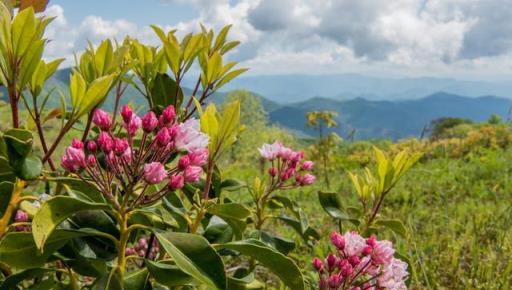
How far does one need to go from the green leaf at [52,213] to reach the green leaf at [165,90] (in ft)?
1.82

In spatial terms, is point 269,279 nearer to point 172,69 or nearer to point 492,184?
point 172,69

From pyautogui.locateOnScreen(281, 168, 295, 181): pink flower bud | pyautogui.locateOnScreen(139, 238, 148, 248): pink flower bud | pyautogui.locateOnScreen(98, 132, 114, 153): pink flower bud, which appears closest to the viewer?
pyautogui.locateOnScreen(98, 132, 114, 153): pink flower bud

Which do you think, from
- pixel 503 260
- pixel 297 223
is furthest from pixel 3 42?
pixel 503 260

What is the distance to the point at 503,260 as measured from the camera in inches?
110

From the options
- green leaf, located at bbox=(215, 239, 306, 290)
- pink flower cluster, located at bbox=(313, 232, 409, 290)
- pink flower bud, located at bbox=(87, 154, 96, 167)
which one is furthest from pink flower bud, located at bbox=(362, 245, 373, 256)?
pink flower bud, located at bbox=(87, 154, 96, 167)

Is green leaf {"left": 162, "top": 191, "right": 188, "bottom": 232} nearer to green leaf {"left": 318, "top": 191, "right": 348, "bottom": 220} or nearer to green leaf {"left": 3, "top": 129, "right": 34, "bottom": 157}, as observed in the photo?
green leaf {"left": 3, "top": 129, "right": 34, "bottom": 157}

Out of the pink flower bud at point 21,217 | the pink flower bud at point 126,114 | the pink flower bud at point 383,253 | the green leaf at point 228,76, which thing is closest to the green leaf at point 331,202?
the pink flower bud at point 383,253

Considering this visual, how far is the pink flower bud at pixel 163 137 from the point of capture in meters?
0.96

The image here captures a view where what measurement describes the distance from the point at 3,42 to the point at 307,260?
7.44ft

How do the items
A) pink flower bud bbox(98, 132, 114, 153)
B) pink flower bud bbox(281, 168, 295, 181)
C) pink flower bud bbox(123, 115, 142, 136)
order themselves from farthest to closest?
1. pink flower bud bbox(281, 168, 295, 181)
2. pink flower bud bbox(123, 115, 142, 136)
3. pink flower bud bbox(98, 132, 114, 153)

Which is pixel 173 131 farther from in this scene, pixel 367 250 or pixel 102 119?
pixel 367 250

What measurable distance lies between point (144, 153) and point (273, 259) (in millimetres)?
363

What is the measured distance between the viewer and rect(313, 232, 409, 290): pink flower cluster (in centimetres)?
125

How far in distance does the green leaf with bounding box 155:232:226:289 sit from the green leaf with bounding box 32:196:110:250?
6.2 inches
